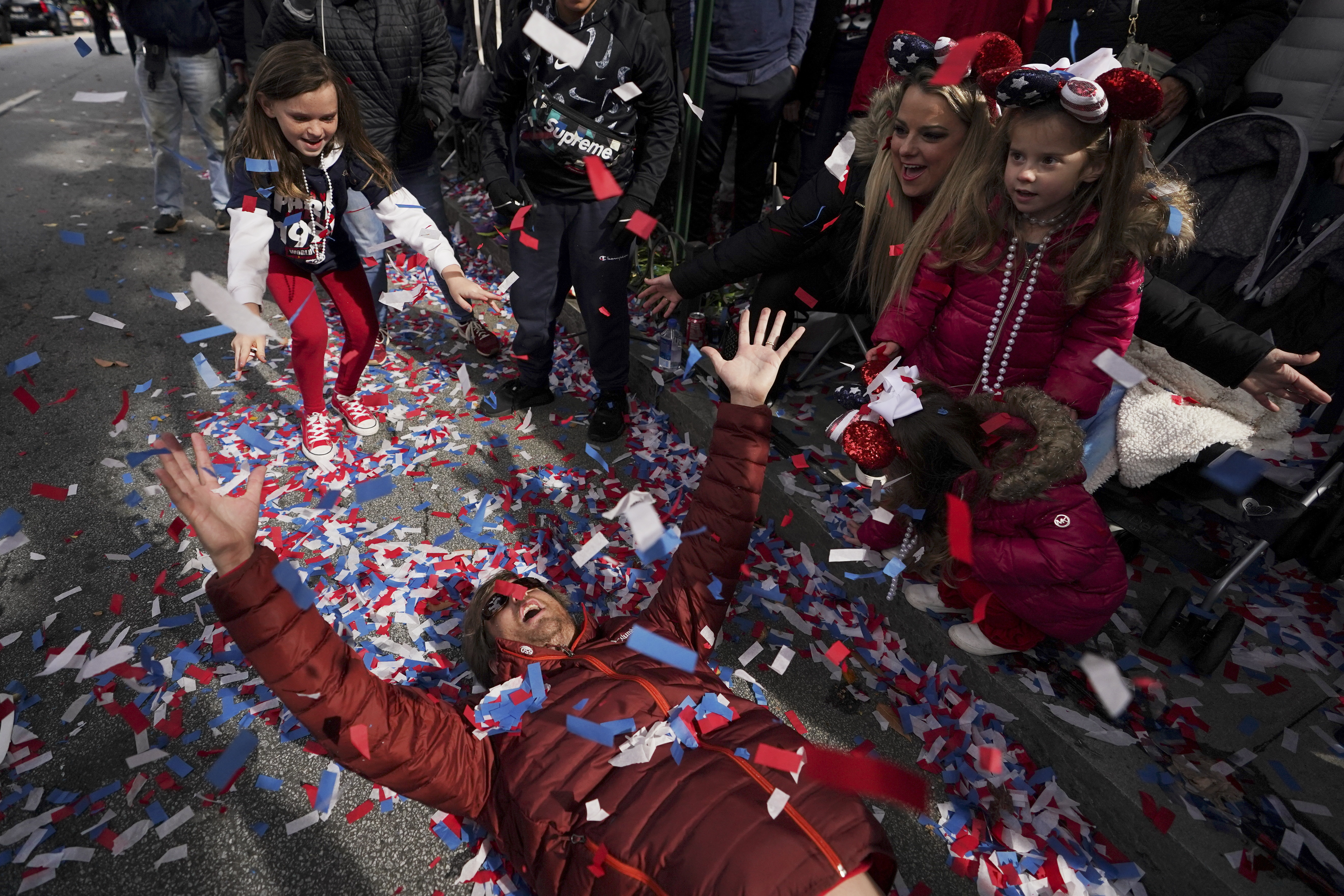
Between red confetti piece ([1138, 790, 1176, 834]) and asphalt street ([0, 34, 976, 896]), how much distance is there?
560mm

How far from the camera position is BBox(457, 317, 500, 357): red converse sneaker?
479cm

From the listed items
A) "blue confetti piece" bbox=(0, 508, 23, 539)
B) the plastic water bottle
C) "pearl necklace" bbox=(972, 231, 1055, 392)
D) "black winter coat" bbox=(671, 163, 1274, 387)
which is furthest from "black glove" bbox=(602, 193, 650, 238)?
"blue confetti piece" bbox=(0, 508, 23, 539)

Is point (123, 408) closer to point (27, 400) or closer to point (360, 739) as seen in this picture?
point (27, 400)

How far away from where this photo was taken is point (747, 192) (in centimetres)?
540

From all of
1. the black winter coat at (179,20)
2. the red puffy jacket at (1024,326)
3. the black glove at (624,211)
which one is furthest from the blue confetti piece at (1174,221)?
the black winter coat at (179,20)

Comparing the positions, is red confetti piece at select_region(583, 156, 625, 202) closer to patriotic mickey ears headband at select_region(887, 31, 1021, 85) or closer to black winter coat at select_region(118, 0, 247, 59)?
patriotic mickey ears headband at select_region(887, 31, 1021, 85)

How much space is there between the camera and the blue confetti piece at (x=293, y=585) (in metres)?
1.86

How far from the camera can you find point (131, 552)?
3.19m

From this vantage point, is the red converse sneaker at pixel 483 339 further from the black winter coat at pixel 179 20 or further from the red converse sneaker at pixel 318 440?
the black winter coat at pixel 179 20

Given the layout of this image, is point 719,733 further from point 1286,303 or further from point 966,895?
point 1286,303

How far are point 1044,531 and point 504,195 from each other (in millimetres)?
2916

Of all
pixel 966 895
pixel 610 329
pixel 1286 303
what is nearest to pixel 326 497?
pixel 610 329

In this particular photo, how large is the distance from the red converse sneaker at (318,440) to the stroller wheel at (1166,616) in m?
3.78

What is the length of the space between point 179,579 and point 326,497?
0.71 metres
